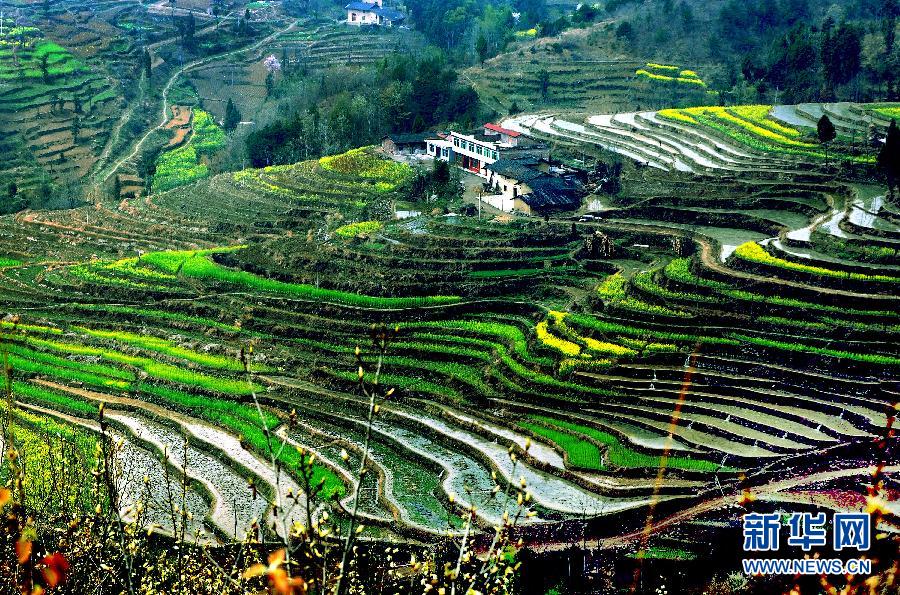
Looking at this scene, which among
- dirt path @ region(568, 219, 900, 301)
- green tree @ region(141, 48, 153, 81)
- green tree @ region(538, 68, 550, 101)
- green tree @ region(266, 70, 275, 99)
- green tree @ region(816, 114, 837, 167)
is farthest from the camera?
green tree @ region(141, 48, 153, 81)

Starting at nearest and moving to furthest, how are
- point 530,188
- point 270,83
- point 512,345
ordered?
point 512,345 < point 530,188 < point 270,83

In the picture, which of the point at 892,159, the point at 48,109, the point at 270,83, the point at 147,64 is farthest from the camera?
the point at 147,64

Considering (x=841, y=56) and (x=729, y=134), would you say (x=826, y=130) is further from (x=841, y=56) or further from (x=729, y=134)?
(x=841, y=56)

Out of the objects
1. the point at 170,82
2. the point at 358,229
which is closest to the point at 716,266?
the point at 358,229

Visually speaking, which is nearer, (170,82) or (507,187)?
(507,187)

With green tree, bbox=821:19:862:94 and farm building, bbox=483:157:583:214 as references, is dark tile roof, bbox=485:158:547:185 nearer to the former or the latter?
farm building, bbox=483:157:583:214

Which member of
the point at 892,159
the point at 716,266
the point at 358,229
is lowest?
the point at 358,229

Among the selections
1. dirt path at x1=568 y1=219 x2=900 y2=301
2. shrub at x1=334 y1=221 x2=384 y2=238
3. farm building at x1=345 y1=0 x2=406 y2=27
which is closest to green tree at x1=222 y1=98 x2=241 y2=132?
farm building at x1=345 y1=0 x2=406 y2=27
